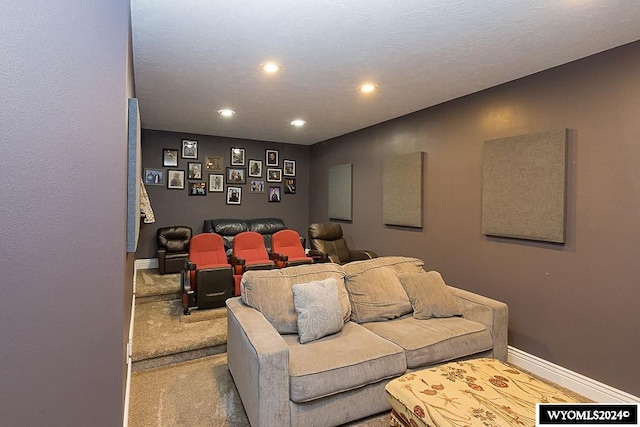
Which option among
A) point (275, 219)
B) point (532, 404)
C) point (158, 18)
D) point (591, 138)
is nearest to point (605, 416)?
point (532, 404)

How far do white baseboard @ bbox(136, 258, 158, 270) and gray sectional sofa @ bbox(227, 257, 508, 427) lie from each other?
3.79 meters

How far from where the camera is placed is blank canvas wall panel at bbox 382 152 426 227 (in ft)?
13.1

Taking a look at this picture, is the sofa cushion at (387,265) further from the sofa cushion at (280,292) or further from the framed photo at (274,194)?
the framed photo at (274,194)

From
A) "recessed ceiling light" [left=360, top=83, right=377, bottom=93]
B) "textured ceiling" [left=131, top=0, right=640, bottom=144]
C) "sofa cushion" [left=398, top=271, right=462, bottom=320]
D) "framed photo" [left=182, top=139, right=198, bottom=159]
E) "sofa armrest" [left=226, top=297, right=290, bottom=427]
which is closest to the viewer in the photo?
"sofa armrest" [left=226, top=297, right=290, bottom=427]

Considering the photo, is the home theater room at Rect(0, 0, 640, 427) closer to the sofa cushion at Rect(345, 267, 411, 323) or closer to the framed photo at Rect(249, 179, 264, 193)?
the sofa cushion at Rect(345, 267, 411, 323)

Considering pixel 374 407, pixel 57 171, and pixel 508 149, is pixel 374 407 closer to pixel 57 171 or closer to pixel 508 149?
pixel 57 171

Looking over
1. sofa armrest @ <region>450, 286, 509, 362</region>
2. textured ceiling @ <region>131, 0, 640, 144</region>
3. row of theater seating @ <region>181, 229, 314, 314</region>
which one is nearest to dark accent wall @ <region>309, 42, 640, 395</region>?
textured ceiling @ <region>131, 0, 640, 144</region>

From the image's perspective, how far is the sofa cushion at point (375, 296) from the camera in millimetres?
2627

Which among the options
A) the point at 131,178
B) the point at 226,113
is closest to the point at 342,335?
the point at 131,178

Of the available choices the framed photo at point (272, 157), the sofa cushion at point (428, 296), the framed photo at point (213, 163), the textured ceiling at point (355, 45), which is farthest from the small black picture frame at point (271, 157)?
the sofa cushion at point (428, 296)

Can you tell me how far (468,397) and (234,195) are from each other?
17.4 ft

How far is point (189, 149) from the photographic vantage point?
5.83 meters

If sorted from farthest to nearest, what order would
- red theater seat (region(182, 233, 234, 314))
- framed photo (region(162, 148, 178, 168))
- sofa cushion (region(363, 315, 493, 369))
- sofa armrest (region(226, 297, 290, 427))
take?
framed photo (region(162, 148, 178, 168)), red theater seat (region(182, 233, 234, 314)), sofa cushion (region(363, 315, 493, 369)), sofa armrest (region(226, 297, 290, 427))

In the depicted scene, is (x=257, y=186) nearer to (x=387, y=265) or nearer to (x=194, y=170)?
(x=194, y=170)
